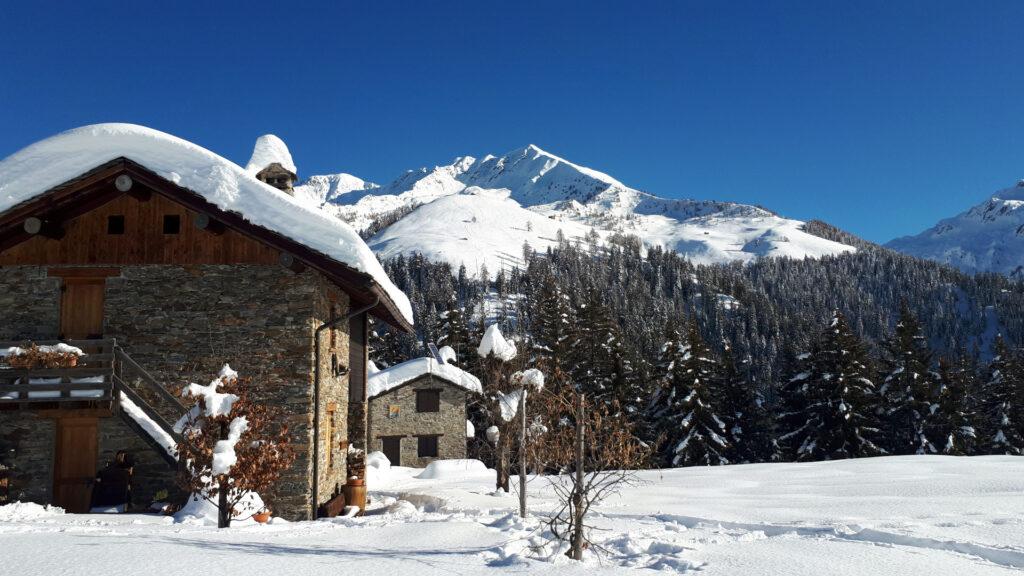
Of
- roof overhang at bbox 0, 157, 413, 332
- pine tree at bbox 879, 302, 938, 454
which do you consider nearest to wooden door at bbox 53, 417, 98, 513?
roof overhang at bbox 0, 157, 413, 332

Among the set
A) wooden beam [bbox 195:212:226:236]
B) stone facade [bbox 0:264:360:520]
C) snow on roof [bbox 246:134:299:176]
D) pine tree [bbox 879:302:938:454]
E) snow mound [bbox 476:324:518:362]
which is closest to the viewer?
stone facade [bbox 0:264:360:520]

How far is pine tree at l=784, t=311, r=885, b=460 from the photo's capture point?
34.4 m

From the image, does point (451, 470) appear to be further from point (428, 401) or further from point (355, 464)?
point (355, 464)

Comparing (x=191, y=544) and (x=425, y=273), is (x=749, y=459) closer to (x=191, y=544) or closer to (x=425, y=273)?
(x=191, y=544)

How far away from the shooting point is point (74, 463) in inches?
557

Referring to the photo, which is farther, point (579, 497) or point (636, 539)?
point (636, 539)

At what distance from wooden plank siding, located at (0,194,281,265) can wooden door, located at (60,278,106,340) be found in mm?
475

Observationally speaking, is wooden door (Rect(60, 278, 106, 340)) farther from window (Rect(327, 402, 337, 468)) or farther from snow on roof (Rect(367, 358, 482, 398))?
snow on roof (Rect(367, 358, 482, 398))

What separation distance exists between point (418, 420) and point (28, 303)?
26.6 metres

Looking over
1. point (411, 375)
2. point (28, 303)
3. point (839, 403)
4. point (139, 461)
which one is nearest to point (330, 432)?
point (139, 461)

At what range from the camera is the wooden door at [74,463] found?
1398 cm

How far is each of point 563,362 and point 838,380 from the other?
1504 centimetres

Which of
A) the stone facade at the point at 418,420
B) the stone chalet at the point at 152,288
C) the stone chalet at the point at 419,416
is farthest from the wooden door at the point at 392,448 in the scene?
the stone chalet at the point at 152,288

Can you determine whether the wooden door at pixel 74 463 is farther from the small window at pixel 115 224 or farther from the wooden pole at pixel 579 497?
the wooden pole at pixel 579 497
